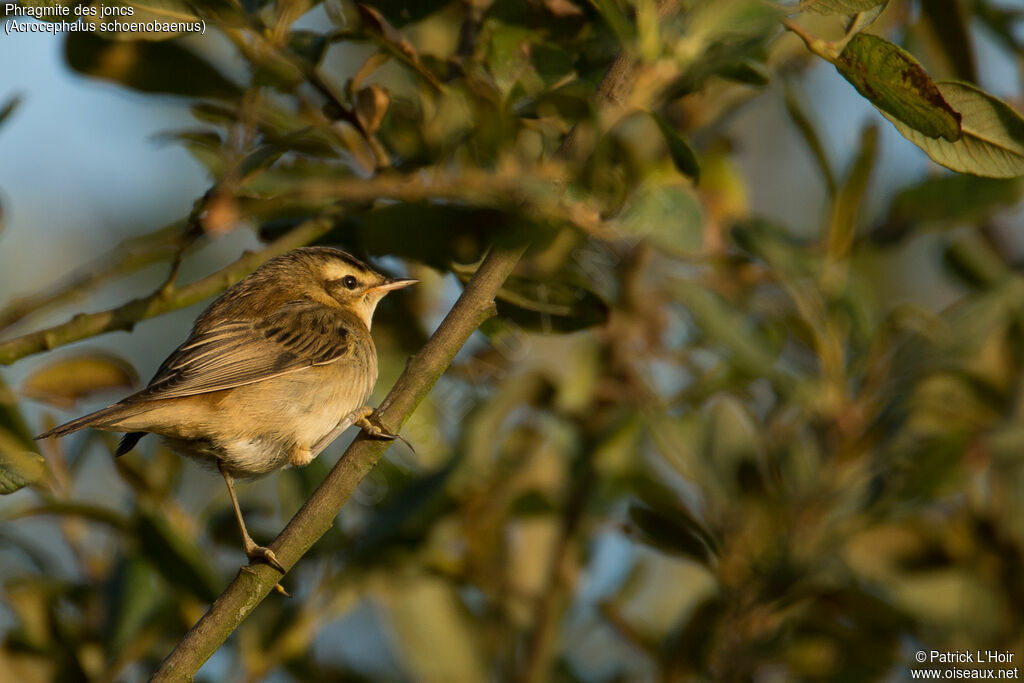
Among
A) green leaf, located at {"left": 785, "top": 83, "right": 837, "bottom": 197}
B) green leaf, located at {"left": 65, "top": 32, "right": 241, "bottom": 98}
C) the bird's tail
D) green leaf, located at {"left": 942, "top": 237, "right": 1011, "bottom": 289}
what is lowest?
the bird's tail

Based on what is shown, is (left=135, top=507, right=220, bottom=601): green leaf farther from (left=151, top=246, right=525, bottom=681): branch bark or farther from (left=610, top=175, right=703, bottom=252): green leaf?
(left=610, top=175, right=703, bottom=252): green leaf

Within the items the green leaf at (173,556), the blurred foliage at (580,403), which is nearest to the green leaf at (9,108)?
the blurred foliage at (580,403)

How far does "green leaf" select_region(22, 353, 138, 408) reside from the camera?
2898 mm

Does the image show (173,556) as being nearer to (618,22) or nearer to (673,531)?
(673,531)

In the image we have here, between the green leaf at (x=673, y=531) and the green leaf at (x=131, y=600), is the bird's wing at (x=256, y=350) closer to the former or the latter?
the green leaf at (x=131, y=600)

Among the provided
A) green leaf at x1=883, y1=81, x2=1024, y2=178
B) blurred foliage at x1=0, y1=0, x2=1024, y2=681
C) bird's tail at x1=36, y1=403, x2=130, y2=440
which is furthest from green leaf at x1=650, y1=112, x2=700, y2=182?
bird's tail at x1=36, y1=403, x2=130, y2=440

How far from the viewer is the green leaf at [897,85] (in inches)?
75.5

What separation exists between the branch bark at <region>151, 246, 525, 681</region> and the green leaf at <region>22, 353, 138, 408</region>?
3.41 feet

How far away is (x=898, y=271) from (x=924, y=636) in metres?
3.47

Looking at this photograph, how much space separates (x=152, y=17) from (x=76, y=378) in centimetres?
109

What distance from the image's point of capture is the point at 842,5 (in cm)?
189

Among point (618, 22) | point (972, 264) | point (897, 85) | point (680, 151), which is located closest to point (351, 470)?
point (680, 151)

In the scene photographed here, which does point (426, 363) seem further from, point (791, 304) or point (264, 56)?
point (791, 304)

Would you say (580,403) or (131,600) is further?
(580,403)
